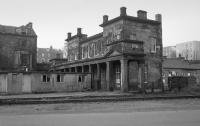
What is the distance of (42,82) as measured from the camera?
34.3 m

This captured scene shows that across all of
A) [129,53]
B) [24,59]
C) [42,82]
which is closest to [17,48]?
[24,59]

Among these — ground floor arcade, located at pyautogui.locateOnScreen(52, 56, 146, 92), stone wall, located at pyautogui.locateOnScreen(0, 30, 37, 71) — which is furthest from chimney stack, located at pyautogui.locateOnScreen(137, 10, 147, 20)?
stone wall, located at pyautogui.locateOnScreen(0, 30, 37, 71)

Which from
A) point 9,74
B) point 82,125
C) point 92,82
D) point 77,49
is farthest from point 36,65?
point 82,125

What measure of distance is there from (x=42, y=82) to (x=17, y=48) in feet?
76.1

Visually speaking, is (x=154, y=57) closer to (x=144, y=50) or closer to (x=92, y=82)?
(x=144, y=50)

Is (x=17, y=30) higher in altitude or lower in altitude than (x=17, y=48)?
higher

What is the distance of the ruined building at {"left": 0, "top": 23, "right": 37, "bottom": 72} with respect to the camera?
5303cm

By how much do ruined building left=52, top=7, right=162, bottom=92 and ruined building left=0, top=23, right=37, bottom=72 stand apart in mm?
17522

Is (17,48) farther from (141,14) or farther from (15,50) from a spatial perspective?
(141,14)

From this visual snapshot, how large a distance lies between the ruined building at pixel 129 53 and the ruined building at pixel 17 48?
17.5m

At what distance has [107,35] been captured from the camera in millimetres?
40125

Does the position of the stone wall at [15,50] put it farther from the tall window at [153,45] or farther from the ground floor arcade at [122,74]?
the tall window at [153,45]

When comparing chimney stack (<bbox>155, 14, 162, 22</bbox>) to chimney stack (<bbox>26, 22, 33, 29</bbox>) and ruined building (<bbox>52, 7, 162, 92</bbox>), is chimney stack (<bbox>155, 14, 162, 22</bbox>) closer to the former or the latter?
ruined building (<bbox>52, 7, 162, 92</bbox>)

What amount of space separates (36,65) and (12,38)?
792 cm
